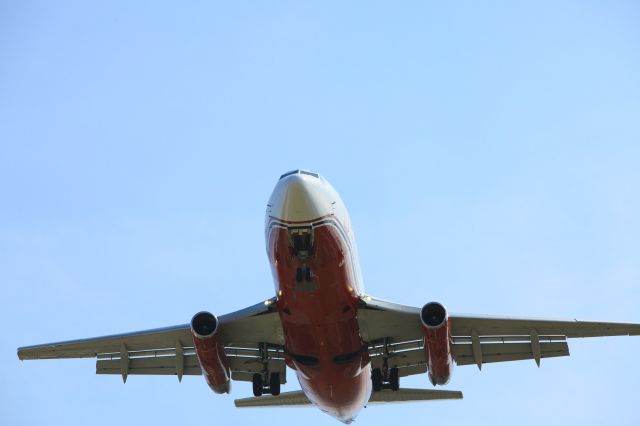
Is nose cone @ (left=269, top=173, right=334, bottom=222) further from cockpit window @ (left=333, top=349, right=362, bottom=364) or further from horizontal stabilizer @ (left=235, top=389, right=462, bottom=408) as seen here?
horizontal stabilizer @ (left=235, top=389, right=462, bottom=408)

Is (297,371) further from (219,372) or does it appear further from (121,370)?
(121,370)

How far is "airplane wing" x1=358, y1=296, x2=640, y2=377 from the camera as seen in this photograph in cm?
2400

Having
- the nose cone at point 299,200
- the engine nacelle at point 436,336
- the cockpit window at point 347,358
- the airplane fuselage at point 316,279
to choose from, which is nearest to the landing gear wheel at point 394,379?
the airplane fuselage at point 316,279

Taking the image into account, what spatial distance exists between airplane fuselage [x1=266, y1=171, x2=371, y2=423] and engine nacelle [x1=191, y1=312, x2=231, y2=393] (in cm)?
192

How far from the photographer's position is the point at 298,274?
20891 mm

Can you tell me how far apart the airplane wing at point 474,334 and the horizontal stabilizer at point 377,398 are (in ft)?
2.96

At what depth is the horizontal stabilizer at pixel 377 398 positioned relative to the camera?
2786 centimetres

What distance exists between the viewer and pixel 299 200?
20188 mm

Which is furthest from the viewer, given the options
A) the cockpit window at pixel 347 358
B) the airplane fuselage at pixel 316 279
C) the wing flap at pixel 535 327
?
the wing flap at pixel 535 327

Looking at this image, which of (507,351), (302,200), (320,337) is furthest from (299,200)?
(507,351)

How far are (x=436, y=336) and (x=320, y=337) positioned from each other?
3.14 m

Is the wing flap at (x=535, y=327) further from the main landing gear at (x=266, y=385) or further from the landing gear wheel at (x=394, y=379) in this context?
the main landing gear at (x=266, y=385)

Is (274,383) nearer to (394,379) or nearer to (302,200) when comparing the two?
(394,379)

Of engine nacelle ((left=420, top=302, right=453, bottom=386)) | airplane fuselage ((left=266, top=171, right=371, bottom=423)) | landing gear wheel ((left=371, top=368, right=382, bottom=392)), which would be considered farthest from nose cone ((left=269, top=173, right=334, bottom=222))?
landing gear wheel ((left=371, top=368, right=382, bottom=392))
